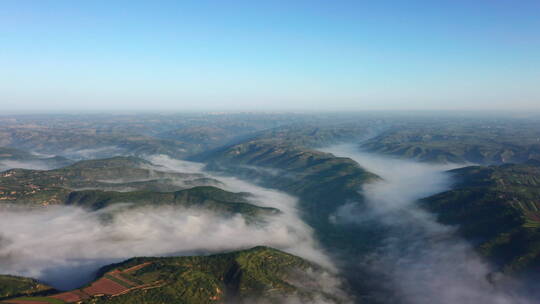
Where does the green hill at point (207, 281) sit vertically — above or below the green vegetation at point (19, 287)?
below

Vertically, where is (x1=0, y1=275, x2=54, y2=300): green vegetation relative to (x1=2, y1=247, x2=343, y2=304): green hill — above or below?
above

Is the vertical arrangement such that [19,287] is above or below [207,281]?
above

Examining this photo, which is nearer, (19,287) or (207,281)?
(19,287)

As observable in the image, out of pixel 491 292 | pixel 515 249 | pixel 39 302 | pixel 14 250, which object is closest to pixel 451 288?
pixel 491 292

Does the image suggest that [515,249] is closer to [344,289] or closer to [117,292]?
[344,289]

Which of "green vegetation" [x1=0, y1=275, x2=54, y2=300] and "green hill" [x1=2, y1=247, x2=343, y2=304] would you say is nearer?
"green vegetation" [x1=0, y1=275, x2=54, y2=300]

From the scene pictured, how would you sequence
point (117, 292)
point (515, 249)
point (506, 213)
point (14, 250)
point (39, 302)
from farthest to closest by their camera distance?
point (506, 213)
point (14, 250)
point (515, 249)
point (117, 292)
point (39, 302)

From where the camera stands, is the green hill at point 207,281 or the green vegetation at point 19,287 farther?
the green hill at point 207,281

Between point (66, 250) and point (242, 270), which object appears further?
point (66, 250)
